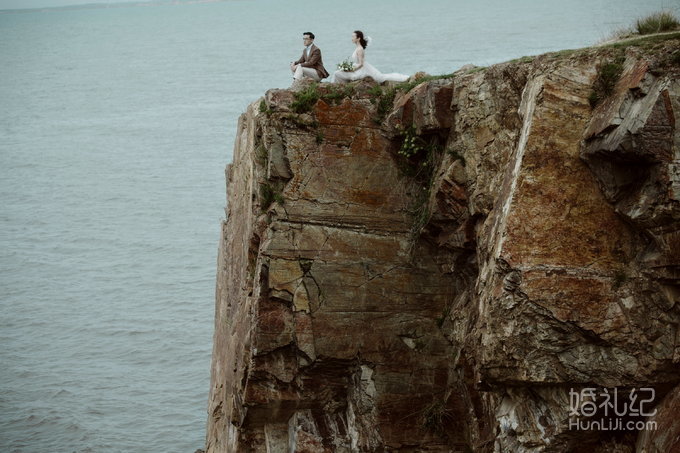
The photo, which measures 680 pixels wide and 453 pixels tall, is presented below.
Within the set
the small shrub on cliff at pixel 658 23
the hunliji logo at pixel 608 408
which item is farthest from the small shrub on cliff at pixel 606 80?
the hunliji logo at pixel 608 408

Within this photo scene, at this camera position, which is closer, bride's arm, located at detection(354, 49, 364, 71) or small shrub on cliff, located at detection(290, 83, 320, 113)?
small shrub on cliff, located at detection(290, 83, 320, 113)

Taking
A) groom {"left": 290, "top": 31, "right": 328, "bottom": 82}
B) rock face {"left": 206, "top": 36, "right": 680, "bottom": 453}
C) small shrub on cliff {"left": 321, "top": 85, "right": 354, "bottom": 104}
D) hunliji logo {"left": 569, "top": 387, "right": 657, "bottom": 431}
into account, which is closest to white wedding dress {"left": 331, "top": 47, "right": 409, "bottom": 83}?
small shrub on cliff {"left": 321, "top": 85, "right": 354, "bottom": 104}

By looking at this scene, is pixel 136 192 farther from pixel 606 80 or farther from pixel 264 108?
pixel 606 80

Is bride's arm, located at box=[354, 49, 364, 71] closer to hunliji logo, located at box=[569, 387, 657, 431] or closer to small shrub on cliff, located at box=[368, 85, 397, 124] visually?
small shrub on cliff, located at box=[368, 85, 397, 124]

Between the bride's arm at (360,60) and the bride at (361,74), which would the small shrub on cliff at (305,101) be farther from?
the bride's arm at (360,60)

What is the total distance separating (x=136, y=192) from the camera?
61812 millimetres

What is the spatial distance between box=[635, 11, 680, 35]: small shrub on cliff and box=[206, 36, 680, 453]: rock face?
2.35 metres

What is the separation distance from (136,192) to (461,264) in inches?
1908

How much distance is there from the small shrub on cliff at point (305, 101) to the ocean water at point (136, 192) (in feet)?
43.3

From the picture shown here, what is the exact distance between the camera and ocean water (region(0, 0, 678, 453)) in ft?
113

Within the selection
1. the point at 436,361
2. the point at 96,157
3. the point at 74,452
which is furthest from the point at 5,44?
the point at 436,361

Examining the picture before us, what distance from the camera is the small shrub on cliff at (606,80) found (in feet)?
42.6

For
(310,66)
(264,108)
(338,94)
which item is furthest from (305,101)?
(310,66)

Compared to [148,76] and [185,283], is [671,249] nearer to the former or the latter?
[185,283]
